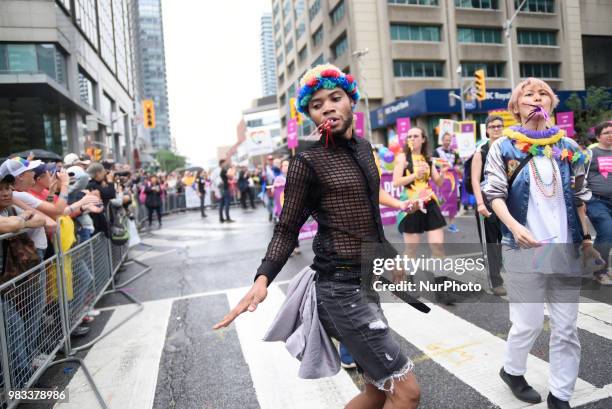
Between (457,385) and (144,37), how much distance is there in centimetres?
17319

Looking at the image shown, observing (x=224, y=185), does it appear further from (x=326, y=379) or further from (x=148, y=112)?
(x=148, y=112)

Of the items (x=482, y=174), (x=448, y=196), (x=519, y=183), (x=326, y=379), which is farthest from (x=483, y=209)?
(x=448, y=196)

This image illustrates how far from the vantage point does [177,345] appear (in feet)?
14.3

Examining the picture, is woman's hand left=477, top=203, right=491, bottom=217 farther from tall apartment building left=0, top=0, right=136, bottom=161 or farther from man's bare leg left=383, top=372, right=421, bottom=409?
tall apartment building left=0, top=0, right=136, bottom=161

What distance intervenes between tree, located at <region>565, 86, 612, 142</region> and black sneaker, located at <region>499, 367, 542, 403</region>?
34.1m

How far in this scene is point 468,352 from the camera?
361 cm

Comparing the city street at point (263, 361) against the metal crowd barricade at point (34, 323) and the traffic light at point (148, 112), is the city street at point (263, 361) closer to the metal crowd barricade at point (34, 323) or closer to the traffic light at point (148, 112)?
the metal crowd barricade at point (34, 323)

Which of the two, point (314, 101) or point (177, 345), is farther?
point (177, 345)

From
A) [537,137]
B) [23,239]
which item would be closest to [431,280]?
[537,137]

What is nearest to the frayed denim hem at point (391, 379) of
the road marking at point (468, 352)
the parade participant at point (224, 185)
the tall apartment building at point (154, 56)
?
the road marking at point (468, 352)

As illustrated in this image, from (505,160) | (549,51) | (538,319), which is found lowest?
→ (538,319)

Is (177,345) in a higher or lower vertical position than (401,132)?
lower

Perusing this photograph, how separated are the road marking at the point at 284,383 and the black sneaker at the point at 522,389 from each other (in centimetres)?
104

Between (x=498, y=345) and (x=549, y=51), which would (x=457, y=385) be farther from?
(x=549, y=51)
